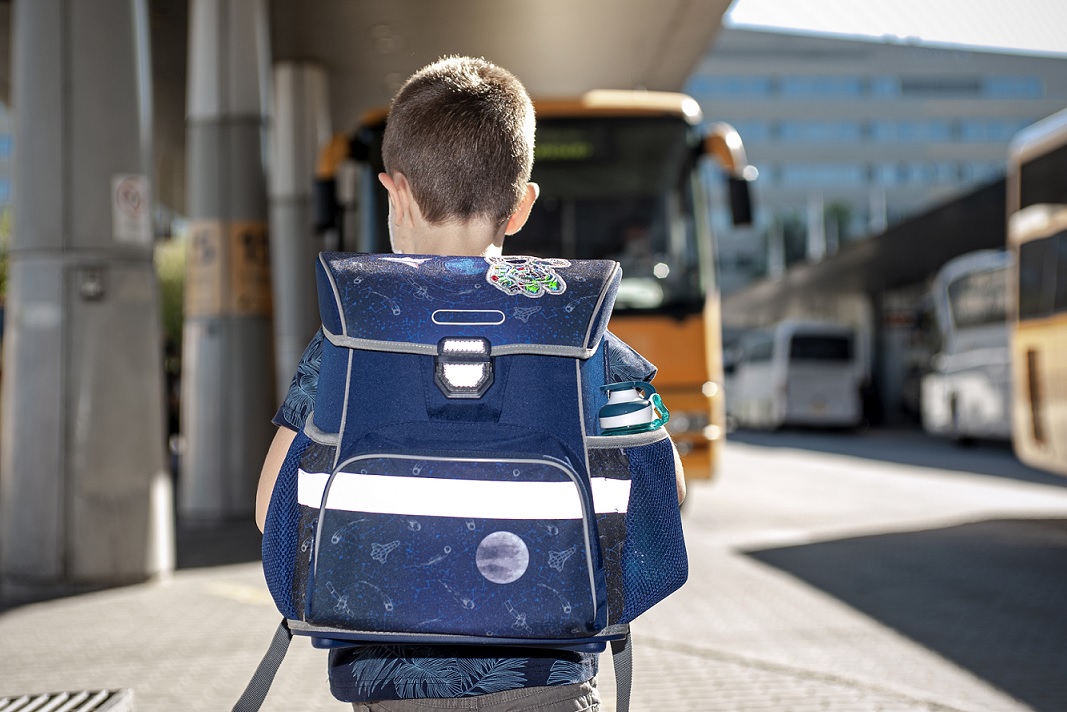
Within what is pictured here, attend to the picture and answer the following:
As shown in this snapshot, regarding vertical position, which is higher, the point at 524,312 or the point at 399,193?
the point at 399,193

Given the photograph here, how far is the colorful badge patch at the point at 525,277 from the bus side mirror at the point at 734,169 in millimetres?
9070

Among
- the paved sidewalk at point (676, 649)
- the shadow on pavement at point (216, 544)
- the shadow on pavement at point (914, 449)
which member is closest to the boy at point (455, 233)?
the paved sidewalk at point (676, 649)

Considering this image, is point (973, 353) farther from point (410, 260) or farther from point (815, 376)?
Answer: point (410, 260)

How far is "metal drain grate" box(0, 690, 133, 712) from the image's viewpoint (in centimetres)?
271

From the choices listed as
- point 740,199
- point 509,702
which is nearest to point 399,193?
point 509,702

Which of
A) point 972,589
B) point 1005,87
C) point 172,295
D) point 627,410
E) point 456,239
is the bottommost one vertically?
point 972,589

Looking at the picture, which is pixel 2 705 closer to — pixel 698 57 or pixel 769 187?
pixel 698 57

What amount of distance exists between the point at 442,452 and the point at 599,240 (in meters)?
9.23

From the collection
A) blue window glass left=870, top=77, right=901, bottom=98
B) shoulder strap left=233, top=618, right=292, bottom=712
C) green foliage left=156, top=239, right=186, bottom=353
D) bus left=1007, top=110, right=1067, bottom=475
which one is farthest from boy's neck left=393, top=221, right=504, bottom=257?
blue window glass left=870, top=77, right=901, bottom=98

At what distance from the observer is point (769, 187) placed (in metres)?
93.6

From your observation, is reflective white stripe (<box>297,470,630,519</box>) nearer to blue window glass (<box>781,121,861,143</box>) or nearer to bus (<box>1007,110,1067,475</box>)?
bus (<box>1007,110,1067,475</box>)

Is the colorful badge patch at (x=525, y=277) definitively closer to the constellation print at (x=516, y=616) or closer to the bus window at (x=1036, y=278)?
the constellation print at (x=516, y=616)

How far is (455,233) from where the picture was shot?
196 cm

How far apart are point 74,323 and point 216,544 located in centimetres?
330
